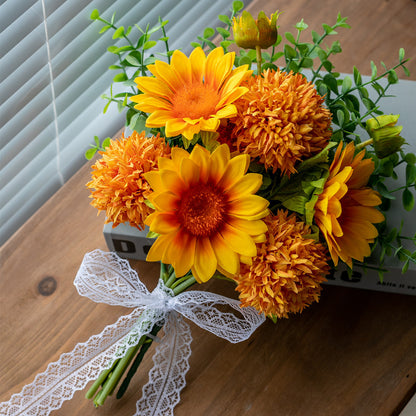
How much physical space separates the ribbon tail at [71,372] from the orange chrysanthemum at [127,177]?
0.60 ft

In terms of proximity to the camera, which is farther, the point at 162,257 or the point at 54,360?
the point at 54,360

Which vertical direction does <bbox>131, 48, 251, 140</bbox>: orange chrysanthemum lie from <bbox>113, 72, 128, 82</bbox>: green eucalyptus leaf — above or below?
below

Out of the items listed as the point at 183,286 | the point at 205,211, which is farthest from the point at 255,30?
the point at 183,286

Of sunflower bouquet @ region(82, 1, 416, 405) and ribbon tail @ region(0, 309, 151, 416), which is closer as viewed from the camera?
sunflower bouquet @ region(82, 1, 416, 405)

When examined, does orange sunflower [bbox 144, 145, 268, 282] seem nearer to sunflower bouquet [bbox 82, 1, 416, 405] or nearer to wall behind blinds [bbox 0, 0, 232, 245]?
sunflower bouquet [bbox 82, 1, 416, 405]

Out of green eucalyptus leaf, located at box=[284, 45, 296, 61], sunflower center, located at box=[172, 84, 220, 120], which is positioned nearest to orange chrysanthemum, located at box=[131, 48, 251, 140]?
sunflower center, located at box=[172, 84, 220, 120]

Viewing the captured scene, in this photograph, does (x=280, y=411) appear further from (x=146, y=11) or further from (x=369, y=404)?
(x=146, y=11)

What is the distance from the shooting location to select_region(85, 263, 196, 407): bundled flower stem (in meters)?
0.66

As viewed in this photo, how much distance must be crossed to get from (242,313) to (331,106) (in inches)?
11.3

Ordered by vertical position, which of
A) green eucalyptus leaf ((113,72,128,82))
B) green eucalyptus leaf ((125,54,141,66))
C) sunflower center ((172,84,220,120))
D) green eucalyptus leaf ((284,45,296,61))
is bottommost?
green eucalyptus leaf ((284,45,296,61))

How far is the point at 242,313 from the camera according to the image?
0.67 m

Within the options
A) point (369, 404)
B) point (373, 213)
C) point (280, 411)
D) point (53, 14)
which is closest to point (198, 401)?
point (280, 411)

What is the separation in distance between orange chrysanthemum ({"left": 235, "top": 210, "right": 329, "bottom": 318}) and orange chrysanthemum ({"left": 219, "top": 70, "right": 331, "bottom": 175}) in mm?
63

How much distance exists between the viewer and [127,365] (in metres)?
0.66
